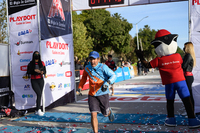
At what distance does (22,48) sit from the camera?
8359mm

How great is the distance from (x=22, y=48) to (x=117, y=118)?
Result: 4122 millimetres

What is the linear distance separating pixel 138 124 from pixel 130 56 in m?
64.4

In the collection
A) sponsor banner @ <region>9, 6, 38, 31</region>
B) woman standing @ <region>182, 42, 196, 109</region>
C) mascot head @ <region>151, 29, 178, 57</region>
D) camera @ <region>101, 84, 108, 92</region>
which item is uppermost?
sponsor banner @ <region>9, 6, 38, 31</region>

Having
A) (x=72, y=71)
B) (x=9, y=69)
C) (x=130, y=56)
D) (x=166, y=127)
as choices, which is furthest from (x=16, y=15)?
(x=130, y=56)

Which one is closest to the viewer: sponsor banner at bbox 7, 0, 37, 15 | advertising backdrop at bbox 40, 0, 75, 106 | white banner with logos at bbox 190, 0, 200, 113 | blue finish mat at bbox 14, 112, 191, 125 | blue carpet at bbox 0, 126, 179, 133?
blue carpet at bbox 0, 126, 179, 133

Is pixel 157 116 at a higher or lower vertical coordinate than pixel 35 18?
lower

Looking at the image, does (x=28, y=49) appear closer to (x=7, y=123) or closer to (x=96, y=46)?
(x=7, y=123)

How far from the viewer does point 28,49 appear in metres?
8.26

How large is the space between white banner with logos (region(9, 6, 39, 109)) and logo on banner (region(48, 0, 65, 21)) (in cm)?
88

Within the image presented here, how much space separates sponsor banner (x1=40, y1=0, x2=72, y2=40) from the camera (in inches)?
329

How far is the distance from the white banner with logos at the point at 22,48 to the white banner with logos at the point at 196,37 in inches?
193

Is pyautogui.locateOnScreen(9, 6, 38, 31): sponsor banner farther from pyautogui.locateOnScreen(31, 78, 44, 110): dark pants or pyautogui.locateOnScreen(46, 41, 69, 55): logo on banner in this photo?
pyautogui.locateOnScreen(31, 78, 44, 110): dark pants

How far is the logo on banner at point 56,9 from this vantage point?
8.85 meters

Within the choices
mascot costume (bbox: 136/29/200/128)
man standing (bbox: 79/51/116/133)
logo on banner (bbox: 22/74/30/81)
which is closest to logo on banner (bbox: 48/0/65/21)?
logo on banner (bbox: 22/74/30/81)
